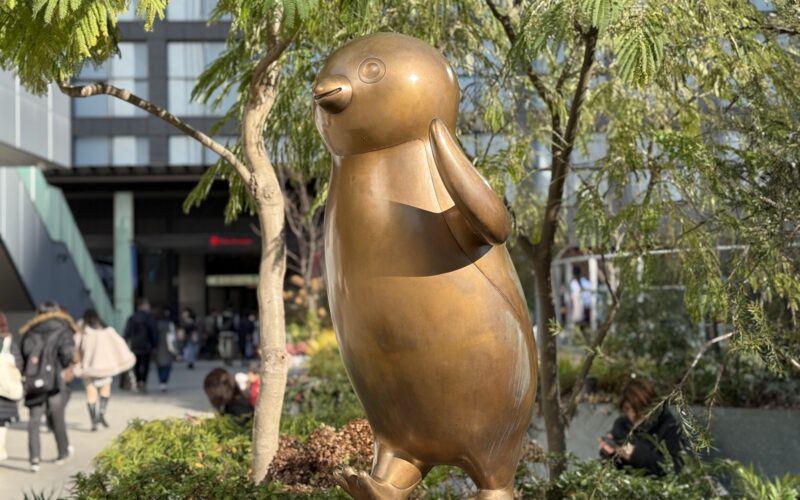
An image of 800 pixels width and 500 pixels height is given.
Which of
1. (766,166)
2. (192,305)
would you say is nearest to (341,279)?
(766,166)

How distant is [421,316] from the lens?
3.11 m

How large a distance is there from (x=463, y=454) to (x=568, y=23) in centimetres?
204

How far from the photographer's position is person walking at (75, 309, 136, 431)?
1147 cm

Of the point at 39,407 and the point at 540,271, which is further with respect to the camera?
the point at 39,407

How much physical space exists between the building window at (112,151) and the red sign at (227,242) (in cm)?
381

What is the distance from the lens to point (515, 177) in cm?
580

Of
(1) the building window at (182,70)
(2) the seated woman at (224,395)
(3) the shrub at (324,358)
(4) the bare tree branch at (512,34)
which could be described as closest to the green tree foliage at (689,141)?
(4) the bare tree branch at (512,34)

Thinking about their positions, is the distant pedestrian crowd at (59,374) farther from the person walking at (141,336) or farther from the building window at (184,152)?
the building window at (184,152)

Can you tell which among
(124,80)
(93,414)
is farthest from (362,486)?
(124,80)

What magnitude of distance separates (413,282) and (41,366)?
685 cm

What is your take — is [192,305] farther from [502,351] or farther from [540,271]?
[502,351]

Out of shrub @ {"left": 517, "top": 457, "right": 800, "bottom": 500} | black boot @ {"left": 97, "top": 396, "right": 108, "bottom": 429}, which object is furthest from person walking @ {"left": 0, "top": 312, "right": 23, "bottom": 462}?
shrub @ {"left": 517, "top": 457, "right": 800, "bottom": 500}

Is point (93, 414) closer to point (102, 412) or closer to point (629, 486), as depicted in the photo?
point (102, 412)

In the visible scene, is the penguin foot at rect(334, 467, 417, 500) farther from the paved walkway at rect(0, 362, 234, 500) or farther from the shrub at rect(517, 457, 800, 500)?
the paved walkway at rect(0, 362, 234, 500)
